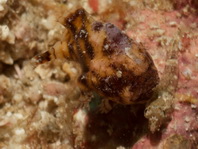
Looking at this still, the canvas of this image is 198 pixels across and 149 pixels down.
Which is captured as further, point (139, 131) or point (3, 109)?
point (3, 109)

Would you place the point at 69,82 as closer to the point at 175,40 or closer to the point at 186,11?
the point at 175,40

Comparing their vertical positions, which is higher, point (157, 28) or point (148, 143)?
point (157, 28)

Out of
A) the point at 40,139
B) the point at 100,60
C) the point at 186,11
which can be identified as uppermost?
the point at 100,60

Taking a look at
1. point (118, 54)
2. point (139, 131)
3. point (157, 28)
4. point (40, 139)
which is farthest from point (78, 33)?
point (40, 139)

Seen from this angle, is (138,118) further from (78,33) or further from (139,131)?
(78,33)

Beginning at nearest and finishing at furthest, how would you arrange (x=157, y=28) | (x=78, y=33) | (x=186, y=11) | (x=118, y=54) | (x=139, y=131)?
1. (x=118, y=54)
2. (x=78, y=33)
3. (x=139, y=131)
4. (x=157, y=28)
5. (x=186, y=11)

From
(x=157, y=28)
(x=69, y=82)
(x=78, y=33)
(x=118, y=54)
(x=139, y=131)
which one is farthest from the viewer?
(x=69, y=82)
